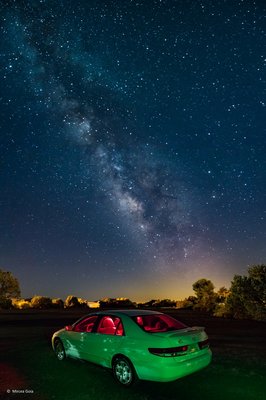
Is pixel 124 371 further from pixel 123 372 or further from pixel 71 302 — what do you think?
pixel 71 302

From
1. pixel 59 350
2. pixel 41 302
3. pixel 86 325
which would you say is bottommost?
pixel 59 350

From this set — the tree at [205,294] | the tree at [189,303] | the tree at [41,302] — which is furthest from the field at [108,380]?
the tree at [41,302]

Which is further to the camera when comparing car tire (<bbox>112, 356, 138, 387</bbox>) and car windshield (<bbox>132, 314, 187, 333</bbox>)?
car windshield (<bbox>132, 314, 187, 333</bbox>)

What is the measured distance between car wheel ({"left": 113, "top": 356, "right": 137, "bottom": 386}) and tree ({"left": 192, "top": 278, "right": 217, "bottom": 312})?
22.2 metres

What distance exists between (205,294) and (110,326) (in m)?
22.0

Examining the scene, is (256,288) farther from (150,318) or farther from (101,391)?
(101,391)

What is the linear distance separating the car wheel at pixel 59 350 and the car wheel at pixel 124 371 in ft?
6.93

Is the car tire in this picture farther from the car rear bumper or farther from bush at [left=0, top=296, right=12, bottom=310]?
bush at [left=0, top=296, right=12, bottom=310]

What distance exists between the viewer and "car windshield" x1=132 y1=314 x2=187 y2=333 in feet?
23.8

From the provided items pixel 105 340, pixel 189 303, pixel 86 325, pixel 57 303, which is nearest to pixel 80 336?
pixel 86 325

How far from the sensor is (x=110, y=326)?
7379mm

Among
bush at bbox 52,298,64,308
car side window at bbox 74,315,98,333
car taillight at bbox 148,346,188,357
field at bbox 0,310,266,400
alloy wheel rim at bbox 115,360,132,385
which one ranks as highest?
bush at bbox 52,298,64,308

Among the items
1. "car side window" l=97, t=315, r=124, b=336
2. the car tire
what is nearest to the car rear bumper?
the car tire

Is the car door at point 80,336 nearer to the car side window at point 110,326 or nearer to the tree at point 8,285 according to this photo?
the car side window at point 110,326
